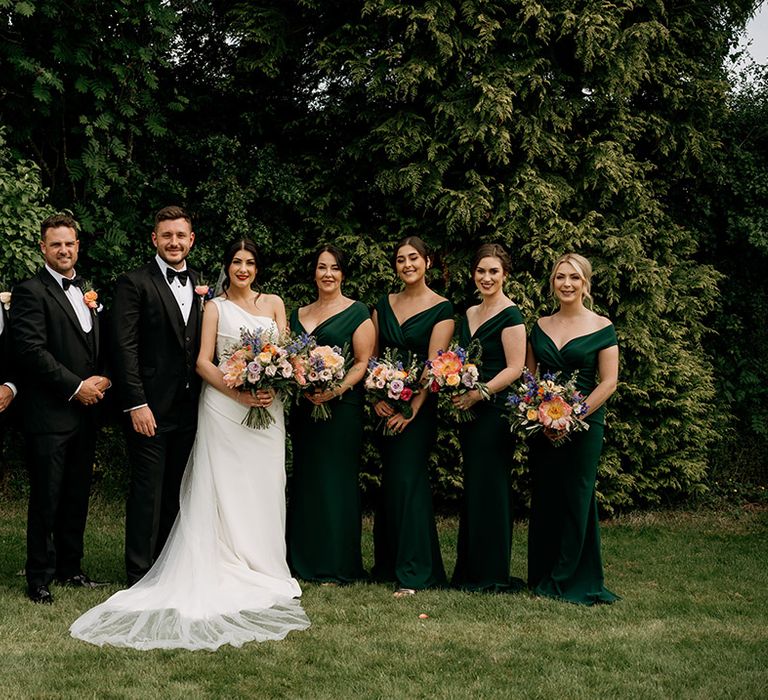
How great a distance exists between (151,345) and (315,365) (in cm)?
114

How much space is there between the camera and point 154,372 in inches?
228

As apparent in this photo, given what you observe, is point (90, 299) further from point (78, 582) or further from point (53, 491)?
point (78, 582)

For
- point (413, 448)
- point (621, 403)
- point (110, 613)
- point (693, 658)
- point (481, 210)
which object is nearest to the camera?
point (693, 658)

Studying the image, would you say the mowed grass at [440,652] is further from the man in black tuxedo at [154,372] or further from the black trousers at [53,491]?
the man in black tuxedo at [154,372]

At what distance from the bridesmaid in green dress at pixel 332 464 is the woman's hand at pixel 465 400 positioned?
2.42 ft

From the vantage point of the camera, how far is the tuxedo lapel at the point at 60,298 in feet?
18.6

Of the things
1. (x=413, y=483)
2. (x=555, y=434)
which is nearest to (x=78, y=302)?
(x=413, y=483)

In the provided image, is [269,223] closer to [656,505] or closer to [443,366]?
[443,366]

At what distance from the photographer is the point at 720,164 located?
9.98m

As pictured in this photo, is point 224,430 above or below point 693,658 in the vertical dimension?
above

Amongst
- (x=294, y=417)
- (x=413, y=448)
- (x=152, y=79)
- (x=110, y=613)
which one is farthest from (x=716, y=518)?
(x=152, y=79)

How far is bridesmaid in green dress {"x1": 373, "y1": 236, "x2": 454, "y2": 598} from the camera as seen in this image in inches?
240

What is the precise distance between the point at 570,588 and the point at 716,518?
14.5 feet

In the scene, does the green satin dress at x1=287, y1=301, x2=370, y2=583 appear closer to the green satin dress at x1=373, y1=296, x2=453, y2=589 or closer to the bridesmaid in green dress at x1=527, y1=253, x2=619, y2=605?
the green satin dress at x1=373, y1=296, x2=453, y2=589
